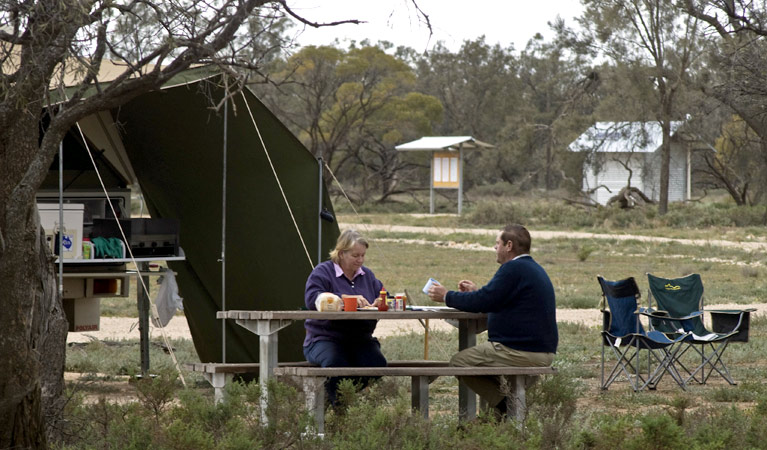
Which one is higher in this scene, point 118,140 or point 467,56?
point 467,56

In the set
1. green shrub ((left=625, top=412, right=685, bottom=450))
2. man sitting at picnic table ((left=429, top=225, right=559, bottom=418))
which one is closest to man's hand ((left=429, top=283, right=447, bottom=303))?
man sitting at picnic table ((left=429, top=225, right=559, bottom=418))

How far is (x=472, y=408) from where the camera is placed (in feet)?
17.4

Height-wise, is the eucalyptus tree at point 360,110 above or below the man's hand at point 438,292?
above

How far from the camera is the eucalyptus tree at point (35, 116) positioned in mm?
3863

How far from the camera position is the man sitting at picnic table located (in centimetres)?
492

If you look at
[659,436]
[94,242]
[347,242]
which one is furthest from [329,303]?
[94,242]

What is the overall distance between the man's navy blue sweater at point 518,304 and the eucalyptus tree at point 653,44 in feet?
75.8

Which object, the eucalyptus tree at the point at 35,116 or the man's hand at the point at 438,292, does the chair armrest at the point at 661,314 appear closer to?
the man's hand at the point at 438,292

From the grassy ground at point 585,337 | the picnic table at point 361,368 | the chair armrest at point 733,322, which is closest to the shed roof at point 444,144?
the grassy ground at point 585,337

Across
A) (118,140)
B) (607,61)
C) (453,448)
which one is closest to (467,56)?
(607,61)

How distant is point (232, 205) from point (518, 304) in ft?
8.15

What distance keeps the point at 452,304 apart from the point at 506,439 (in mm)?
1148

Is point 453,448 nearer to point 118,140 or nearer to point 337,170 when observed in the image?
point 118,140

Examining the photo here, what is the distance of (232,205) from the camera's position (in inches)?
267
